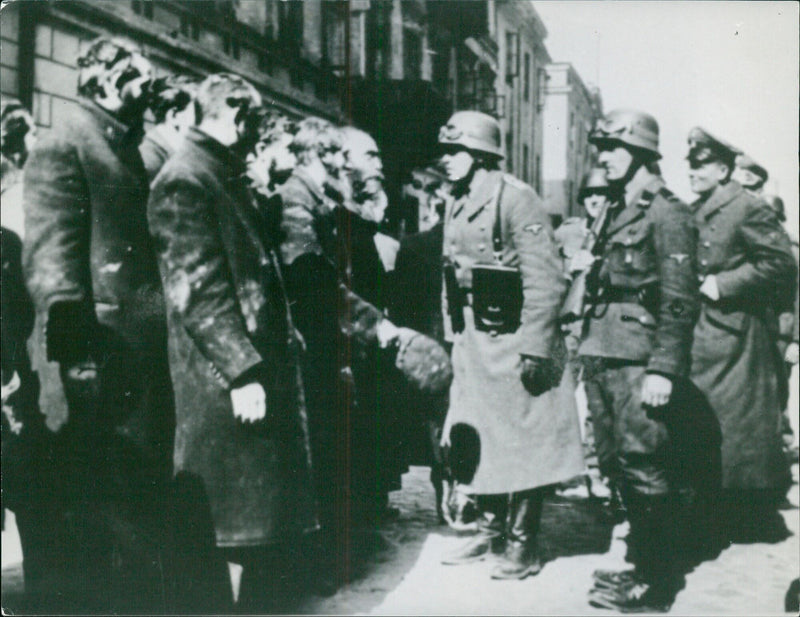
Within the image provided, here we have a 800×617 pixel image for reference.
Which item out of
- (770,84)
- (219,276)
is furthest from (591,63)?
(219,276)

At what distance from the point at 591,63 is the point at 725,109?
0.55m

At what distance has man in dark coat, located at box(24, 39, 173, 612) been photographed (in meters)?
3.11

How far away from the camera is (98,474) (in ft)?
10.7

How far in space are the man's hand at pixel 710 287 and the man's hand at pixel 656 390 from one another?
1.24 ft

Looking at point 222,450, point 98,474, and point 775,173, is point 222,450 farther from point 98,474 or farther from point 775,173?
point 775,173

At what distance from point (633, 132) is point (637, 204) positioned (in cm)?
28

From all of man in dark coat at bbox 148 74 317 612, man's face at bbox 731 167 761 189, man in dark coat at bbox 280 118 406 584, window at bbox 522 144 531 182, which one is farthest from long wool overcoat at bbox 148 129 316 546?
man's face at bbox 731 167 761 189

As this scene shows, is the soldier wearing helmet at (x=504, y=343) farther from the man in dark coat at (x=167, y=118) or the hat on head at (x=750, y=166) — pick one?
the man in dark coat at (x=167, y=118)

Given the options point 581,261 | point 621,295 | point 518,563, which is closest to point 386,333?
point 581,261

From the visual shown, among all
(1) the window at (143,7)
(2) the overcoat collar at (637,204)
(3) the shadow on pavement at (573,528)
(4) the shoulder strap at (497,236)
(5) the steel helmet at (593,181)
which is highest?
(1) the window at (143,7)

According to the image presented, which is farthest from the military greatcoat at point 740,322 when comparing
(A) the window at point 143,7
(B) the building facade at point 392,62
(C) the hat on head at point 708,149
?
(A) the window at point 143,7

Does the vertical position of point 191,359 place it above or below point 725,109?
below

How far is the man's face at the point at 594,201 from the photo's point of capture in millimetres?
3395

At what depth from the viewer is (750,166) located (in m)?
3.42
